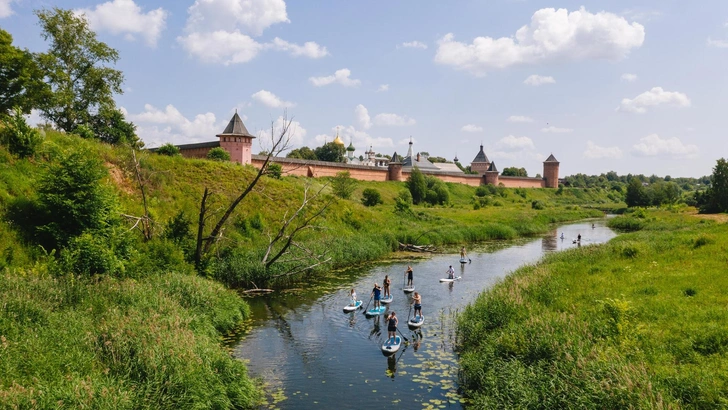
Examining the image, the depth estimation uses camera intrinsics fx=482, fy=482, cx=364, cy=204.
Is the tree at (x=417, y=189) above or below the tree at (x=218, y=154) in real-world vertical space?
below

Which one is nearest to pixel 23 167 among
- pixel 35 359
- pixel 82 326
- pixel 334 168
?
pixel 82 326

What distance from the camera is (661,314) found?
464 inches

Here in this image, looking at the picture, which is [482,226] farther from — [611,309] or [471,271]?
[611,309]

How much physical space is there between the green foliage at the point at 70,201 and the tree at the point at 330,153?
274 feet

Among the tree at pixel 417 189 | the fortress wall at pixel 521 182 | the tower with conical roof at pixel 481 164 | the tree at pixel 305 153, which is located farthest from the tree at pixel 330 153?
the tree at pixel 417 189

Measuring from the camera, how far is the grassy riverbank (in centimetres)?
843

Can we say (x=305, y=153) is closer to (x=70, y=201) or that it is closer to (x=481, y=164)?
Result: (x=481, y=164)

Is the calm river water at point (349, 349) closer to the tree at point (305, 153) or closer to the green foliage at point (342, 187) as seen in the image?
the green foliage at point (342, 187)

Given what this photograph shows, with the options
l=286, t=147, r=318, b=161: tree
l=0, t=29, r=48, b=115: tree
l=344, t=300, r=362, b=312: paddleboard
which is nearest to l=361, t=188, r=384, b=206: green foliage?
l=0, t=29, r=48, b=115: tree

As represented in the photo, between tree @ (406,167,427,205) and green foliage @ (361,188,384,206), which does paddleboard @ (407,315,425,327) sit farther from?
tree @ (406,167,427,205)

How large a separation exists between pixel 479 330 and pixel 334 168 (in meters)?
49.6

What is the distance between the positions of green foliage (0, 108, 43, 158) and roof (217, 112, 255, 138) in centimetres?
2444

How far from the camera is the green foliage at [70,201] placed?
677 inches

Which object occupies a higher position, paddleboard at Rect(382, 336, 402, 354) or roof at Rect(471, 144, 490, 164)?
roof at Rect(471, 144, 490, 164)
